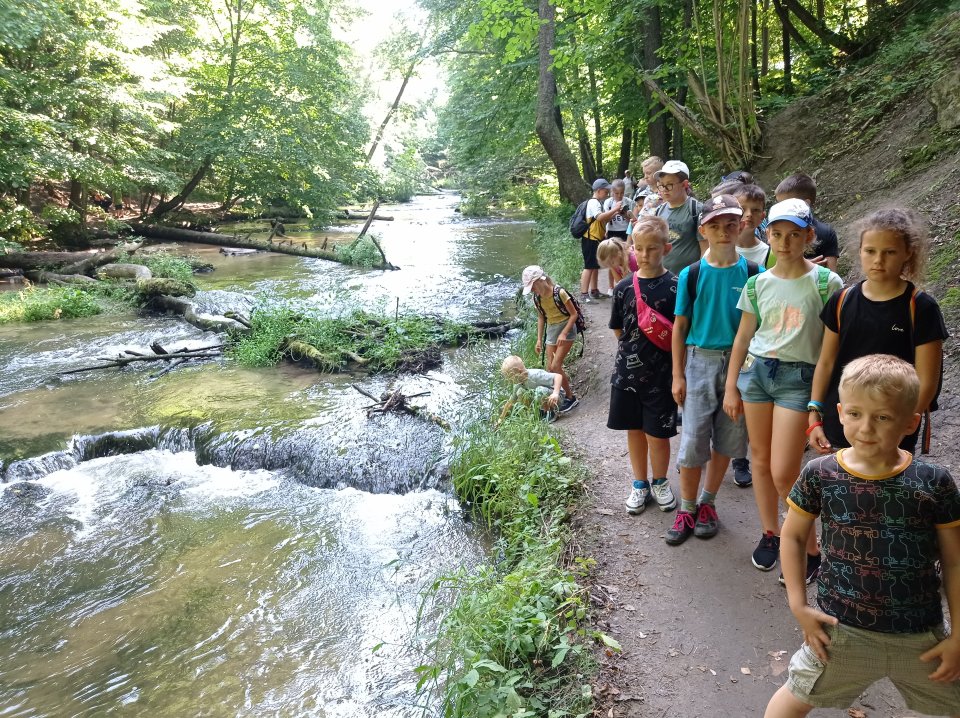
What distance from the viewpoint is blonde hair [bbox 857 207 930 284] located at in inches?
98.3

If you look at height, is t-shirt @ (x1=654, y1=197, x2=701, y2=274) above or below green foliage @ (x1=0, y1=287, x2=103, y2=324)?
above

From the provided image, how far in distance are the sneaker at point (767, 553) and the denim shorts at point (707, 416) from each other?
476 millimetres

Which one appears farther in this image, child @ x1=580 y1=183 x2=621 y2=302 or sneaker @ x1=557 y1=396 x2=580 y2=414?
child @ x1=580 y1=183 x2=621 y2=302

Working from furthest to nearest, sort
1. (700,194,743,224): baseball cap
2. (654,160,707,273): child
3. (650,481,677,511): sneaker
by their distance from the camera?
1. (654,160,707,273): child
2. (650,481,677,511): sneaker
3. (700,194,743,224): baseball cap

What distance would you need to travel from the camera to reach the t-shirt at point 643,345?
154 inches

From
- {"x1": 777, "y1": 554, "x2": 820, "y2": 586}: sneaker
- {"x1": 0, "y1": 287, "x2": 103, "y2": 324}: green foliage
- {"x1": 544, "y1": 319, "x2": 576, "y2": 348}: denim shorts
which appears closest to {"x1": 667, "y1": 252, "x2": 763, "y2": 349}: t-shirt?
{"x1": 777, "y1": 554, "x2": 820, "y2": 586}: sneaker

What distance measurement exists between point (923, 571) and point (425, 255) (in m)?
18.0

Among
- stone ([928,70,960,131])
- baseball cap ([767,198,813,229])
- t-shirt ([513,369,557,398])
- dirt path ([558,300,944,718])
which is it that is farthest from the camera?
stone ([928,70,960,131])

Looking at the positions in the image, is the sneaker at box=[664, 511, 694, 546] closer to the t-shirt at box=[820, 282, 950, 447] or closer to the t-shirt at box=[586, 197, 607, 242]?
the t-shirt at box=[820, 282, 950, 447]

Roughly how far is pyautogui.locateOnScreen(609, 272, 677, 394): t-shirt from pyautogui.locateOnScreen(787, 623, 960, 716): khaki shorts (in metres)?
2.05

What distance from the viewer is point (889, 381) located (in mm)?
1840

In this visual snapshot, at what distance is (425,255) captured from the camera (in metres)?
19.3

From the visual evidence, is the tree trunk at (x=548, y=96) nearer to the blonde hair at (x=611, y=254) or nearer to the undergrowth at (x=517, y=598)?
the blonde hair at (x=611, y=254)

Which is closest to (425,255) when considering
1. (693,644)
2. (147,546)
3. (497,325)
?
(497,325)
